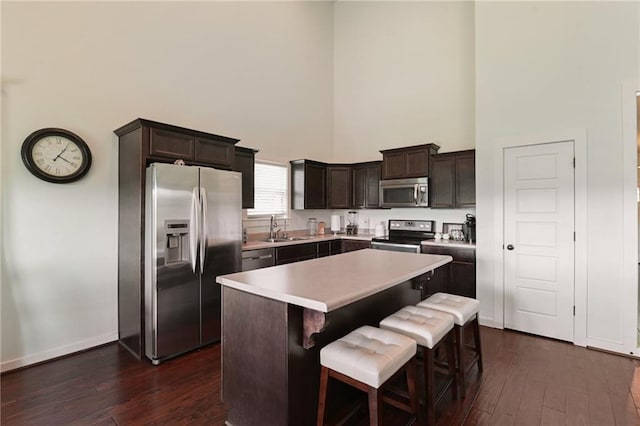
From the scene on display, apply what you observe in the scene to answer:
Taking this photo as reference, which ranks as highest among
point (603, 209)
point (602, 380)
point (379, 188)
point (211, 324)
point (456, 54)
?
point (456, 54)

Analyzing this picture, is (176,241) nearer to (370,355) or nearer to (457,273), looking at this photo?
(370,355)

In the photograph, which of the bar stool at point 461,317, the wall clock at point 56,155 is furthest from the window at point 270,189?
the bar stool at point 461,317

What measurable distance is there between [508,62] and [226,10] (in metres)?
3.73

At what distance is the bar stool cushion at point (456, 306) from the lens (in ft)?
7.47

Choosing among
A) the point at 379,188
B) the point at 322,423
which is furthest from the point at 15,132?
the point at 379,188

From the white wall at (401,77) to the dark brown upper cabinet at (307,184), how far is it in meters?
0.93

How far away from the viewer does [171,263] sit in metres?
2.92

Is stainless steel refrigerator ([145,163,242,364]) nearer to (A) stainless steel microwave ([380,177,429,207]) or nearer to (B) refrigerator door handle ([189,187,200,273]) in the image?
(B) refrigerator door handle ([189,187,200,273])

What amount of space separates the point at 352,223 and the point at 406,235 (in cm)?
107

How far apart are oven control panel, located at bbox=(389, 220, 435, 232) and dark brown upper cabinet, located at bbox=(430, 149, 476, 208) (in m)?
0.48

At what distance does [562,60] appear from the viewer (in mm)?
3314

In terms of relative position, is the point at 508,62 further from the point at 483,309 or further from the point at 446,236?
the point at 483,309

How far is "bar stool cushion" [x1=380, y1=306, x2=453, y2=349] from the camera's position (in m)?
1.93

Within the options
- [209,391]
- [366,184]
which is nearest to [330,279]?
[209,391]
